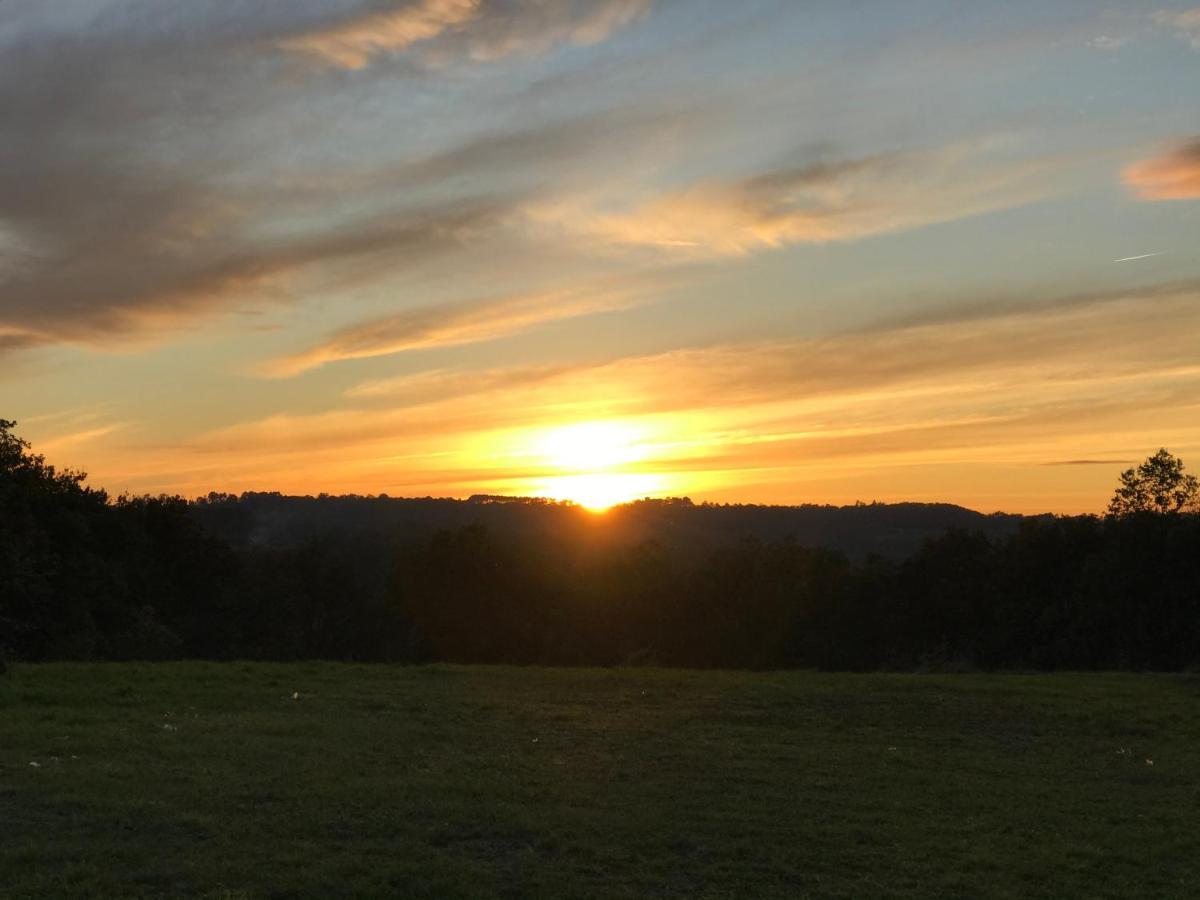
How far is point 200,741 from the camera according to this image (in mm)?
15727

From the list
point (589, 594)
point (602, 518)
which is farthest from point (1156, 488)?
point (602, 518)

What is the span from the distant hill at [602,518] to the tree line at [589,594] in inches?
716

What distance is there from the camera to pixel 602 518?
342 ft

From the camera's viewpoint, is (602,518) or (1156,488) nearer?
(1156,488)

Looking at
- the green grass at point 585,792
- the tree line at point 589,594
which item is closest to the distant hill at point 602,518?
the tree line at point 589,594

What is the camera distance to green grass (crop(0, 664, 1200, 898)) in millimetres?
9555

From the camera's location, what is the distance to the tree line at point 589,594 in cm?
4053

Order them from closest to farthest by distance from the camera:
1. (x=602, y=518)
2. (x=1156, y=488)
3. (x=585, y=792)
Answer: (x=585, y=792) < (x=1156, y=488) < (x=602, y=518)

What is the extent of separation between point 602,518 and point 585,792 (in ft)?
299

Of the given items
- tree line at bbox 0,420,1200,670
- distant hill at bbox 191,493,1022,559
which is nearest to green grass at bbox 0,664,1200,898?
tree line at bbox 0,420,1200,670

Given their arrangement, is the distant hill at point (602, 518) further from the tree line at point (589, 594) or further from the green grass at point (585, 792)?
the green grass at point (585, 792)

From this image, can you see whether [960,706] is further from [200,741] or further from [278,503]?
[278,503]

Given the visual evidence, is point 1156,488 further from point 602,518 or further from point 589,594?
point 602,518

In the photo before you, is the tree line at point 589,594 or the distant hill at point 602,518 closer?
the tree line at point 589,594
